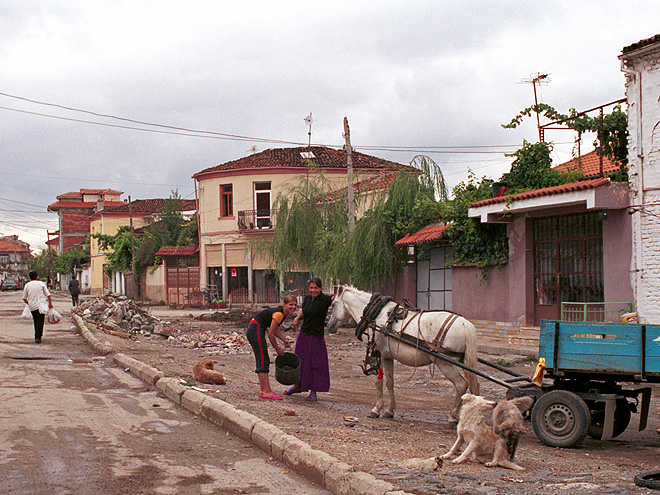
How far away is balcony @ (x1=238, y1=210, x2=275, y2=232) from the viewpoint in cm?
4147

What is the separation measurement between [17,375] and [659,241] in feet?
40.9

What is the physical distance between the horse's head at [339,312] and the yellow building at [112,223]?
5181 centimetres

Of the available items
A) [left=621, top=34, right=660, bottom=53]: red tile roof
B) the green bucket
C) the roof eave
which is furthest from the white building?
the green bucket

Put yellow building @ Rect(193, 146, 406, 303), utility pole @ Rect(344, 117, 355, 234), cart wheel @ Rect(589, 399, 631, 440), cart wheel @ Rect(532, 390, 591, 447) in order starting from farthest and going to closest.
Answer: yellow building @ Rect(193, 146, 406, 303), utility pole @ Rect(344, 117, 355, 234), cart wheel @ Rect(589, 399, 631, 440), cart wheel @ Rect(532, 390, 591, 447)

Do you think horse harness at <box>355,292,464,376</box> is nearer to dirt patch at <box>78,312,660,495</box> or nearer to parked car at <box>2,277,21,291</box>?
dirt patch at <box>78,312,660,495</box>

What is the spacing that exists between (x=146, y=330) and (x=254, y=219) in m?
19.0

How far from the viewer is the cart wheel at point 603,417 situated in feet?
23.9

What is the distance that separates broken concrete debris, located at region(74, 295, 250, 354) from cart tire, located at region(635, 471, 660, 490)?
14.0m

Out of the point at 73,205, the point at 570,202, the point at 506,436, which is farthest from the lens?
the point at 73,205

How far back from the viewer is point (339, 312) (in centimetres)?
967

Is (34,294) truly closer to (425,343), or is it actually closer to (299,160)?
(425,343)

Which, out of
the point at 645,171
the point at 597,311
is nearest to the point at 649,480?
the point at 597,311

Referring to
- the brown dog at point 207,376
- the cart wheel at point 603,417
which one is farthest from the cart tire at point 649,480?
the brown dog at point 207,376

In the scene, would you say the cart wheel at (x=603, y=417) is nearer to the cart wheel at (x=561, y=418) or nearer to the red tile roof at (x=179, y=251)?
the cart wheel at (x=561, y=418)
